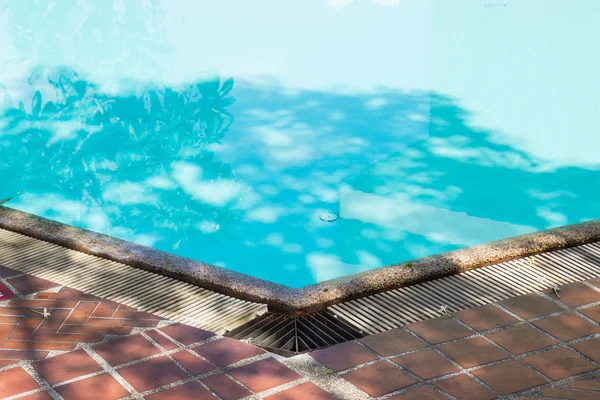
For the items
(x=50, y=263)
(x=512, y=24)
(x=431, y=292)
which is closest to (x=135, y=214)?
(x=50, y=263)

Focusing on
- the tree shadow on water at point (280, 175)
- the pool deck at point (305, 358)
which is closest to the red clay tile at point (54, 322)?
the pool deck at point (305, 358)

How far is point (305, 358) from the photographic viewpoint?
3.67m

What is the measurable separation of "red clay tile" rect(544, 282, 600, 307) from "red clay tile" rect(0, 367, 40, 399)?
269 centimetres

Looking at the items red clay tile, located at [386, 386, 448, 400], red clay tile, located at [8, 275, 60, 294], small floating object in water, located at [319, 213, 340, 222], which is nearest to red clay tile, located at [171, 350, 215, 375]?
red clay tile, located at [386, 386, 448, 400]

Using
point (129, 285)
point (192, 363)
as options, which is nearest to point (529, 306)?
point (192, 363)

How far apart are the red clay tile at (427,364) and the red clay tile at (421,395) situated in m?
0.10

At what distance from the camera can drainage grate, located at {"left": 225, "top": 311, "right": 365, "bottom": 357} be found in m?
3.78

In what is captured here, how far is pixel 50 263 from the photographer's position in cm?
453

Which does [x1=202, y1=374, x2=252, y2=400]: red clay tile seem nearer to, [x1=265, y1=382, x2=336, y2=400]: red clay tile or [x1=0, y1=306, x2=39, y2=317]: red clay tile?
[x1=265, y1=382, x2=336, y2=400]: red clay tile

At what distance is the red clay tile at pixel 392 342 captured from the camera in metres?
3.71

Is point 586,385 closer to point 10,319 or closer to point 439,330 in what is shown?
point 439,330

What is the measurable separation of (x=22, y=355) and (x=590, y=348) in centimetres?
271

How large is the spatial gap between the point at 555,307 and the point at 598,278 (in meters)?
0.47

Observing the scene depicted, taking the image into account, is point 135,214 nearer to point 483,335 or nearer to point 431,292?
point 431,292
